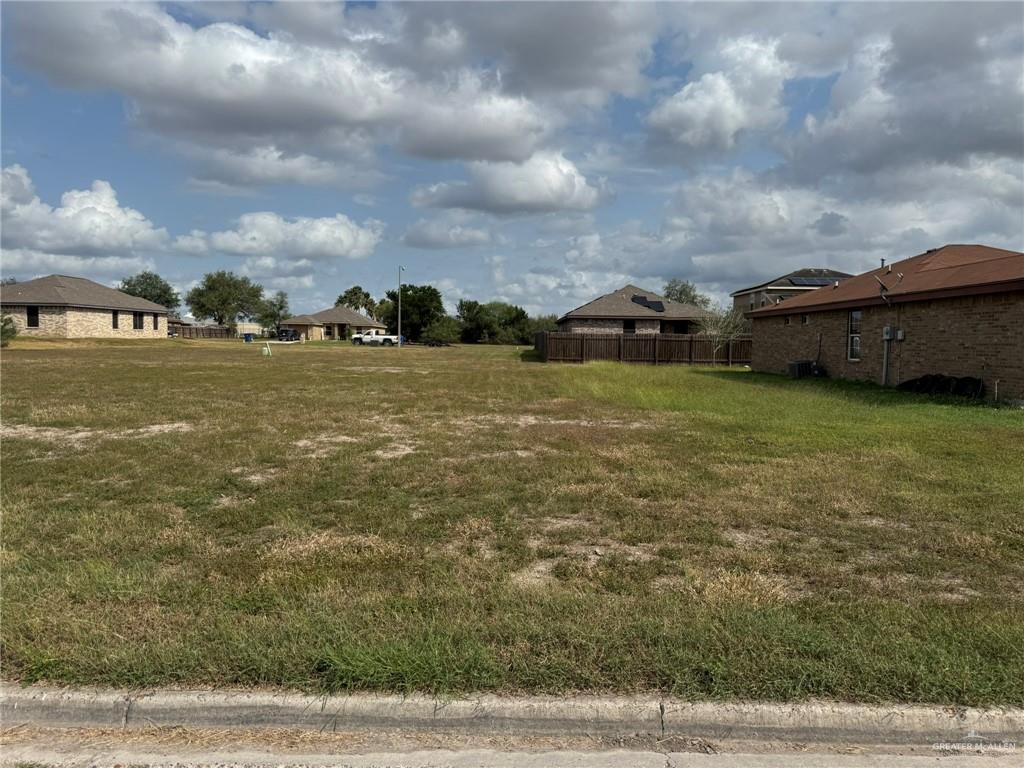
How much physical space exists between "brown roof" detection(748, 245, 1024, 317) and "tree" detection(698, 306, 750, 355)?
831 centimetres

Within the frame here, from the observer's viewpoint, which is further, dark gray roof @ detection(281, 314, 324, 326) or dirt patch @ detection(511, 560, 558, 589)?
dark gray roof @ detection(281, 314, 324, 326)

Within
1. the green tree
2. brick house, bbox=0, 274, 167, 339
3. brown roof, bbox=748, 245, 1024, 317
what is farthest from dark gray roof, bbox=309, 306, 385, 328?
brown roof, bbox=748, 245, 1024, 317

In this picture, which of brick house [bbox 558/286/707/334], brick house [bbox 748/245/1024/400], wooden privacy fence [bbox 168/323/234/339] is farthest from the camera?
wooden privacy fence [bbox 168/323/234/339]

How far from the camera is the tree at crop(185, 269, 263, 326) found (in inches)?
3979

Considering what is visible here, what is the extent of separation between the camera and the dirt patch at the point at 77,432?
9758mm

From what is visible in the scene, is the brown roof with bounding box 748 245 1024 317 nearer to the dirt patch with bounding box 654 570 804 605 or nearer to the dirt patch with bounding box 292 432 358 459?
the dirt patch with bounding box 654 570 804 605

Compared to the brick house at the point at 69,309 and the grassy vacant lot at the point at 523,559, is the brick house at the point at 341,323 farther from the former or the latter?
the grassy vacant lot at the point at 523,559

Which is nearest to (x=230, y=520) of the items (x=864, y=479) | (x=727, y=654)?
(x=727, y=654)

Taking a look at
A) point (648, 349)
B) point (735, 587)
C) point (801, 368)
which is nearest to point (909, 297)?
point (801, 368)

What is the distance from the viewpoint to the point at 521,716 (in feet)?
9.86

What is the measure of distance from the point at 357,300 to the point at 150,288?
33.8m

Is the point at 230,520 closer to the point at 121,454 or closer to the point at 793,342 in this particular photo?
the point at 121,454

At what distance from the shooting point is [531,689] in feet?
10.2

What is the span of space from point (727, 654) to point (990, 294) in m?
15.1
